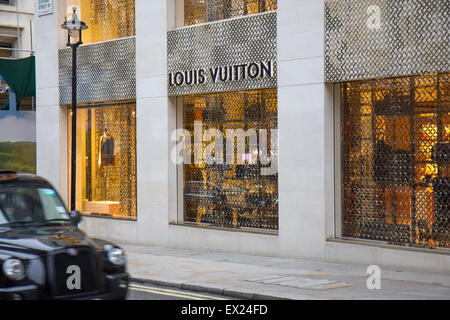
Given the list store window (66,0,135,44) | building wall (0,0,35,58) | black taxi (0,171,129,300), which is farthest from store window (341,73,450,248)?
building wall (0,0,35,58)

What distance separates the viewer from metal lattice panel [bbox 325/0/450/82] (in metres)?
12.2

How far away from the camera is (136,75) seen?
17750 millimetres

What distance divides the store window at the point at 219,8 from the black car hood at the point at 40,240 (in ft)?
27.9

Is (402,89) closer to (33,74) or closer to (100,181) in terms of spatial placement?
(100,181)

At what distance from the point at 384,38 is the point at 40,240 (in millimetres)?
7879

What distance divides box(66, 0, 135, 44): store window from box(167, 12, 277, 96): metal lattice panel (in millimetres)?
1982

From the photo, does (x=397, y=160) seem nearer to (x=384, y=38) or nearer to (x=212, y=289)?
(x=384, y=38)

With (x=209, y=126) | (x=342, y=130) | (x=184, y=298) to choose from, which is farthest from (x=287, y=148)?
(x=184, y=298)

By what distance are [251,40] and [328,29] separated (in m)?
2.09

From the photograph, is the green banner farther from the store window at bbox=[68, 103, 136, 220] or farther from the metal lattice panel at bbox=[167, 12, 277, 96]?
the metal lattice panel at bbox=[167, 12, 277, 96]

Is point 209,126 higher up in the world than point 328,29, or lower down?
lower down

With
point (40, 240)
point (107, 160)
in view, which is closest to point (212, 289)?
point (40, 240)

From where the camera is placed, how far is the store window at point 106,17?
60.4ft
